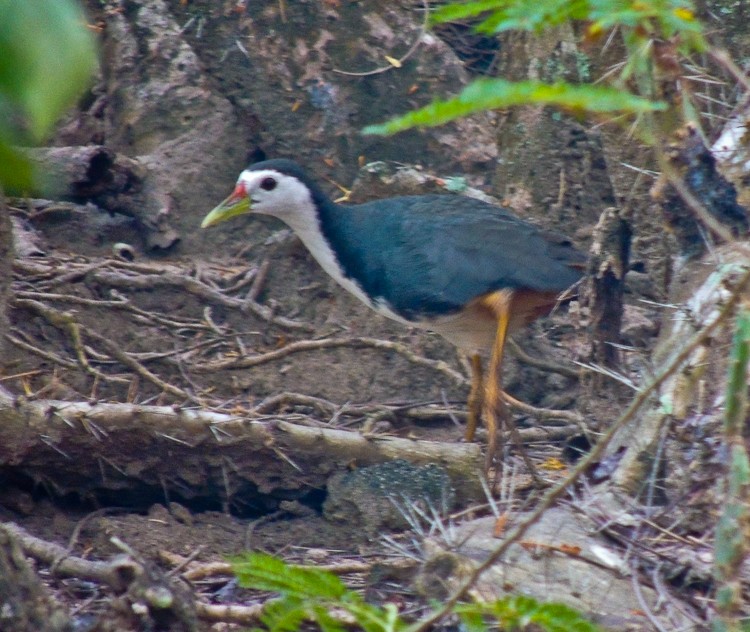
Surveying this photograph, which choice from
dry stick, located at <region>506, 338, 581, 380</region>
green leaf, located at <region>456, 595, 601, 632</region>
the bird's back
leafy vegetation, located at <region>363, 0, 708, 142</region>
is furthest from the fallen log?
leafy vegetation, located at <region>363, 0, 708, 142</region>

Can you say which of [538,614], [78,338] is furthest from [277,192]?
[538,614]

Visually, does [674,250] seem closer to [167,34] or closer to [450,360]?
[450,360]

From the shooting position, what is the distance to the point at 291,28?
18.8 ft

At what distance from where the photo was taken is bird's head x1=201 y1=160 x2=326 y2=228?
191 inches

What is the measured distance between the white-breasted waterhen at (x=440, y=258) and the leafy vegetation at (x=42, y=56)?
3.63 metres

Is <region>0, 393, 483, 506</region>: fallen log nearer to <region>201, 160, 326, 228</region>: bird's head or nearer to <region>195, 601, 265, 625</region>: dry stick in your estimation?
<region>195, 601, 265, 625</region>: dry stick

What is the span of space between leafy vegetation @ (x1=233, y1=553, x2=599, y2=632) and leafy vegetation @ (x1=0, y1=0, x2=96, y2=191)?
1503 millimetres

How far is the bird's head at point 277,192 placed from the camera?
4.84 metres

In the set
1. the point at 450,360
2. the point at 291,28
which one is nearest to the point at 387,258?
the point at 450,360

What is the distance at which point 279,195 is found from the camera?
487 cm

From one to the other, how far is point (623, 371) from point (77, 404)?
2142 mm

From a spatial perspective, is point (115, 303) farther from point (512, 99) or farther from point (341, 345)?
point (512, 99)

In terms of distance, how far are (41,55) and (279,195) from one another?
407cm

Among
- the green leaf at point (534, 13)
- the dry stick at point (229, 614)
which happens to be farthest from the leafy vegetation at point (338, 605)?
the green leaf at point (534, 13)
